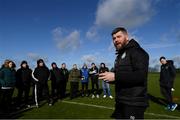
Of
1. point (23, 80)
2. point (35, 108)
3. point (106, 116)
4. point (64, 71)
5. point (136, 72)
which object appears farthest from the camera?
point (64, 71)

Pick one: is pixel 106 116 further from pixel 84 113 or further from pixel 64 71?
pixel 64 71

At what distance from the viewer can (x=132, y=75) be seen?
480 centimetres

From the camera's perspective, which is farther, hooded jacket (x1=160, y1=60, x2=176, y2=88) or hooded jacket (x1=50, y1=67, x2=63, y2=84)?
hooded jacket (x1=50, y1=67, x2=63, y2=84)

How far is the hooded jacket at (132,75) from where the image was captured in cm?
484

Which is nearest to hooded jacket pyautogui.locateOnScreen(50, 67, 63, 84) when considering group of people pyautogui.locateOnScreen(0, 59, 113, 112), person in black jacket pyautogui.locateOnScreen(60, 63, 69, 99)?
group of people pyautogui.locateOnScreen(0, 59, 113, 112)

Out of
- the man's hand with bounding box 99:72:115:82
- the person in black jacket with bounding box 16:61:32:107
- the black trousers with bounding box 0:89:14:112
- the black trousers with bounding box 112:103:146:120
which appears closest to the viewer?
the man's hand with bounding box 99:72:115:82

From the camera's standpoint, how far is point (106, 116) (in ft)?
41.4

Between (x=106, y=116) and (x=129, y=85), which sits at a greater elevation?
(x=129, y=85)

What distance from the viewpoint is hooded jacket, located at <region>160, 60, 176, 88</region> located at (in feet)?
49.0

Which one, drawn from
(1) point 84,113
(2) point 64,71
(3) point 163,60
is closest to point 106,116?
(1) point 84,113

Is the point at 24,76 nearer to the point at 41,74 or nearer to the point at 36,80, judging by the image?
the point at 36,80

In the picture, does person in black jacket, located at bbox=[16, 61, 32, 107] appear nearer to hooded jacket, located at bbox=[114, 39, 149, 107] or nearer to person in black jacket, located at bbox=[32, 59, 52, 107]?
person in black jacket, located at bbox=[32, 59, 52, 107]

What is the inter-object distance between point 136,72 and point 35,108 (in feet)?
37.0

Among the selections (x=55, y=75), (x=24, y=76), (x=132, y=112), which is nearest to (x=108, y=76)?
(x=132, y=112)
